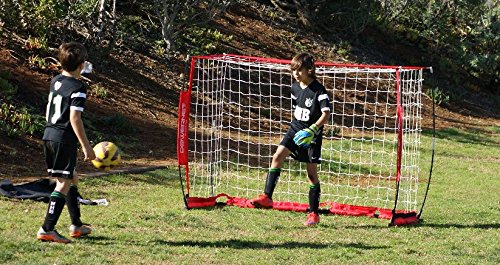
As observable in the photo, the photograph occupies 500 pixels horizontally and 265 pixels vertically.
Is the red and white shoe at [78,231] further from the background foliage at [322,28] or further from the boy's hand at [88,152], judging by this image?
the background foliage at [322,28]

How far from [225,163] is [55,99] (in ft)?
22.7

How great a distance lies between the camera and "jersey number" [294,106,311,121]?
950 cm

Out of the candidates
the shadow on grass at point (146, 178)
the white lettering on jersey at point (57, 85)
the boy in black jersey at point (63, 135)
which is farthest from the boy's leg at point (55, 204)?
the shadow on grass at point (146, 178)

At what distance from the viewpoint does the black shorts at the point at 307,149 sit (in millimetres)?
9516

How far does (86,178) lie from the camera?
11.6 meters

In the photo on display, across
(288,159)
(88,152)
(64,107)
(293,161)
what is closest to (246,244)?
(88,152)

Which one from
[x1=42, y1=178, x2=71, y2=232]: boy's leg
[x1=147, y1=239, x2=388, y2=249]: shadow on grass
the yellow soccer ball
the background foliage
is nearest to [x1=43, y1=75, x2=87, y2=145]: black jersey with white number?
[x1=42, y1=178, x2=71, y2=232]: boy's leg

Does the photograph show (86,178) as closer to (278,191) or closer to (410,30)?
(278,191)

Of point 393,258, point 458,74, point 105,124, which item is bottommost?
point 393,258

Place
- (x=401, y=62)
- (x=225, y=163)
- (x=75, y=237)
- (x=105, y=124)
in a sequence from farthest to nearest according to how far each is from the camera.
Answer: (x=401, y=62)
(x=105, y=124)
(x=225, y=163)
(x=75, y=237)

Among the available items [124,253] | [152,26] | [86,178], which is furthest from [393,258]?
[152,26]

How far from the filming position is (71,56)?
25.0 ft

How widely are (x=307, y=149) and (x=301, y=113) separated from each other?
43cm

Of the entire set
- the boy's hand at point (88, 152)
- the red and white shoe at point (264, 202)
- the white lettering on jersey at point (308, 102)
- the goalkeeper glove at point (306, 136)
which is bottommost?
the red and white shoe at point (264, 202)
